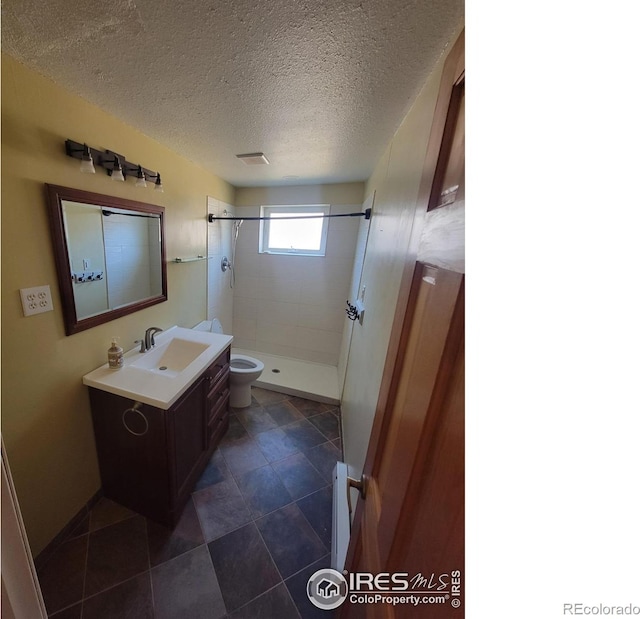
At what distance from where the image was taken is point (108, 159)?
1.25 metres

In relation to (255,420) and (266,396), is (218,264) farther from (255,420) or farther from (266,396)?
(255,420)

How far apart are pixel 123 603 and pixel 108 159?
2.11m

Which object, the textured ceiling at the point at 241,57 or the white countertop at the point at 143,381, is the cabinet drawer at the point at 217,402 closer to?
the white countertop at the point at 143,381

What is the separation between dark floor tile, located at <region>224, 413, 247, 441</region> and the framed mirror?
121 cm

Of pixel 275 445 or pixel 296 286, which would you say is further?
pixel 296 286

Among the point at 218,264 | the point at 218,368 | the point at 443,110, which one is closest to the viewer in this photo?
the point at 443,110

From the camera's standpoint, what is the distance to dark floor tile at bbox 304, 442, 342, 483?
1776mm

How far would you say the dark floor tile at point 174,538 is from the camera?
1247 mm

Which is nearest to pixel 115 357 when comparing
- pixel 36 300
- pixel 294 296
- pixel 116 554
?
pixel 36 300

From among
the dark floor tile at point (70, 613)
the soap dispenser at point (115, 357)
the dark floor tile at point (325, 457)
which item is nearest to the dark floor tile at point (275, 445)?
the dark floor tile at point (325, 457)
